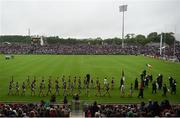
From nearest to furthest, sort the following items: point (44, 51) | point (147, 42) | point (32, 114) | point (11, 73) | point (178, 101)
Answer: point (32, 114) → point (178, 101) → point (11, 73) → point (44, 51) → point (147, 42)

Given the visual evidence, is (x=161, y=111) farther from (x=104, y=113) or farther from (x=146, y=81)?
(x=146, y=81)

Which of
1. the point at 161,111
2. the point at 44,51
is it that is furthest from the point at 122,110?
the point at 44,51

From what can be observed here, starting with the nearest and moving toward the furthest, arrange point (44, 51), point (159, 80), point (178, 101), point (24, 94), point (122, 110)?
point (122, 110)
point (178, 101)
point (24, 94)
point (159, 80)
point (44, 51)

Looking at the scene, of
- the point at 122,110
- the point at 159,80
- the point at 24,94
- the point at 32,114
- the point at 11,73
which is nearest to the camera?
the point at 32,114

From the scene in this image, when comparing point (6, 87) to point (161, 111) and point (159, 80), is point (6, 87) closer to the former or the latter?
point (159, 80)

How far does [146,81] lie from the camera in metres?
38.2

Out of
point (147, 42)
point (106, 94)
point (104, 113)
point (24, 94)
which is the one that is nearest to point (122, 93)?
point (106, 94)

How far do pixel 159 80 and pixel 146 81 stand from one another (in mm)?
2147

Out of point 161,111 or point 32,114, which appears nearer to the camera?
point 32,114

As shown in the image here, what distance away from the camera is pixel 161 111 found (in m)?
20.6

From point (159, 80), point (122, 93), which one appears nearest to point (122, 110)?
point (122, 93)

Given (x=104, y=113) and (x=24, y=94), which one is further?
(x=24, y=94)

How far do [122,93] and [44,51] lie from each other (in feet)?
268

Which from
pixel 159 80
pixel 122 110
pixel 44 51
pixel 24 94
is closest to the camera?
pixel 122 110
